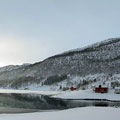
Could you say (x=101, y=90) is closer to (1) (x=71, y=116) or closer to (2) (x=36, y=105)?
(2) (x=36, y=105)

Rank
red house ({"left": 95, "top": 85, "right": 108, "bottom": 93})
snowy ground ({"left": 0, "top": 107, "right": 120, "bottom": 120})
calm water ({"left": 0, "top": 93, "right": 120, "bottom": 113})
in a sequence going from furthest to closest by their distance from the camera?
1. red house ({"left": 95, "top": 85, "right": 108, "bottom": 93})
2. calm water ({"left": 0, "top": 93, "right": 120, "bottom": 113})
3. snowy ground ({"left": 0, "top": 107, "right": 120, "bottom": 120})

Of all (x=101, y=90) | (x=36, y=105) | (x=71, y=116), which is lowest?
(x=36, y=105)

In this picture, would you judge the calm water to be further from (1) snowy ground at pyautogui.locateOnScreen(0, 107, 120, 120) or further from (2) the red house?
(2) the red house

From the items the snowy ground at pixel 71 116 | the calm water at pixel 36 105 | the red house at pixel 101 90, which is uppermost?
the red house at pixel 101 90

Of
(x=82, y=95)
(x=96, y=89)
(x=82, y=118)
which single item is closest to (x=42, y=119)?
(x=82, y=118)

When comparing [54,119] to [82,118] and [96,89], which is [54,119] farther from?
[96,89]

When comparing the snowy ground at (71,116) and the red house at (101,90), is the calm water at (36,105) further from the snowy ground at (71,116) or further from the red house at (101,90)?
the red house at (101,90)

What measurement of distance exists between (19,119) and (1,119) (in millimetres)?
2269

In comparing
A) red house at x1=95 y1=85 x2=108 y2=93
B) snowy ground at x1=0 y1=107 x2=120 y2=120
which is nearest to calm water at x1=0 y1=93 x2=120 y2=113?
snowy ground at x1=0 y1=107 x2=120 y2=120

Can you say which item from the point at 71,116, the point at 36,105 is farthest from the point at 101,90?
the point at 71,116

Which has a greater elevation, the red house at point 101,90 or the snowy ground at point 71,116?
the red house at point 101,90

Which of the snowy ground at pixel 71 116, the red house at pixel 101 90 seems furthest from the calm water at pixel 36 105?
the red house at pixel 101 90

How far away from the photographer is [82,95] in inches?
4373

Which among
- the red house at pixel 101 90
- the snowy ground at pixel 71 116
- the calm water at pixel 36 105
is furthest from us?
the red house at pixel 101 90
